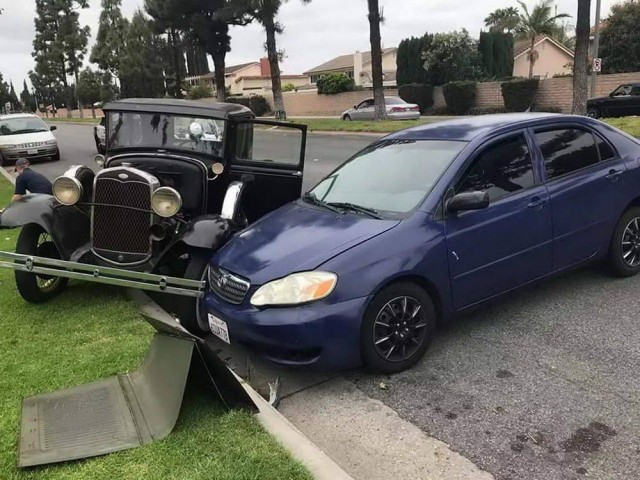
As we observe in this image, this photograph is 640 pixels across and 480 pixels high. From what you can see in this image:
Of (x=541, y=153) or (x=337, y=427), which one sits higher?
(x=541, y=153)

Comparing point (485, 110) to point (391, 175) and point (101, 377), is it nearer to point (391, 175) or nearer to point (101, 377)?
point (391, 175)

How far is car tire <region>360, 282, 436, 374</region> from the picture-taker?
12.4 feet

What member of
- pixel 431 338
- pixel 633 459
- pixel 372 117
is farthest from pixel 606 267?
pixel 372 117

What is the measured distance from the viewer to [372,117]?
30.1 m

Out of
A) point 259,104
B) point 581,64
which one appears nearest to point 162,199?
point 581,64

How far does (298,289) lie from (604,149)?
10.7ft

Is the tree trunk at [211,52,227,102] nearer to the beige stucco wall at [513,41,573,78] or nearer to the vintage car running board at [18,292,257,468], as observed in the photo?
the beige stucco wall at [513,41,573,78]

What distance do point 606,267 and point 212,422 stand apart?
157 inches

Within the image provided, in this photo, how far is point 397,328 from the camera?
3.91 meters

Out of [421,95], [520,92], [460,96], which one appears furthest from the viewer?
[421,95]

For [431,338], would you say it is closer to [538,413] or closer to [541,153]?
[538,413]

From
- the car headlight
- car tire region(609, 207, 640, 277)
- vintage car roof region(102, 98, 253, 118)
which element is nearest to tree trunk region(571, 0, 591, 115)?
car tire region(609, 207, 640, 277)

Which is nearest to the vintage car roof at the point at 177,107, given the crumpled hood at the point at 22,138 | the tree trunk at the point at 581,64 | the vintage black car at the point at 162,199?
the vintage black car at the point at 162,199

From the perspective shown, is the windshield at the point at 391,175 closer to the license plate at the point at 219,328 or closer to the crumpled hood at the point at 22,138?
the license plate at the point at 219,328
